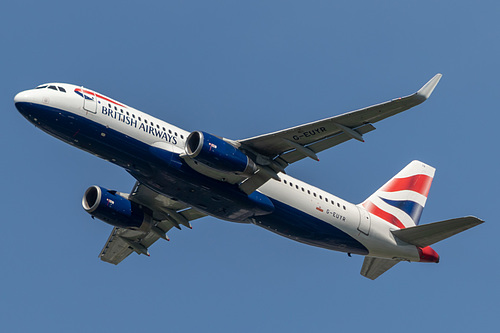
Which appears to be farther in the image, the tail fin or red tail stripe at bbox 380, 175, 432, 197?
red tail stripe at bbox 380, 175, 432, 197

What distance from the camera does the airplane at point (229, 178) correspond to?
38219 millimetres

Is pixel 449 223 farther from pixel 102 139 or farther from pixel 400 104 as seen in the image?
pixel 102 139

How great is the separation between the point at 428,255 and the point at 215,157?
51.5ft

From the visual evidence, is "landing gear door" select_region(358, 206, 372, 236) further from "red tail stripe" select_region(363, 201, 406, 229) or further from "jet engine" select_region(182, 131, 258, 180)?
"jet engine" select_region(182, 131, 258, 180)

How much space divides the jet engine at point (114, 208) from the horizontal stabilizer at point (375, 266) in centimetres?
1347

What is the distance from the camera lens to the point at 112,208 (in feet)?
148

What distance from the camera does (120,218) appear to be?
4525cm

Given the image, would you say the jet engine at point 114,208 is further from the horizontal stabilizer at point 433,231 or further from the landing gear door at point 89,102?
the horizontal stabilizer at point 433,231

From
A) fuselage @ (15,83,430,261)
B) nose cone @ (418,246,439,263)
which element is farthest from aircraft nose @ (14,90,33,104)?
nose cone @ (418,246,439,263)

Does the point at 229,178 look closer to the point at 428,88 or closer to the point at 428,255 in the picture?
the point at 428,88

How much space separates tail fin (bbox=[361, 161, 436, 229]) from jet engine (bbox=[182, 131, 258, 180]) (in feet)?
38.0

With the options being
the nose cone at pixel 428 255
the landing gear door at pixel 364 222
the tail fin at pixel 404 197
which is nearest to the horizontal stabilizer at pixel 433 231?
the nose cone at pixel 428 255

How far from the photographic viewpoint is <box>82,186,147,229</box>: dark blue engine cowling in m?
44.8

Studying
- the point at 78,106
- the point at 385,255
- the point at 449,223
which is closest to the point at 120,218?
the point at 78,106
